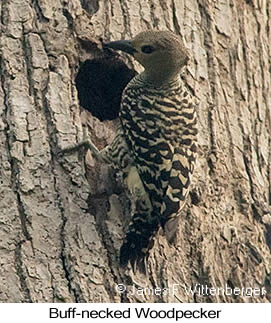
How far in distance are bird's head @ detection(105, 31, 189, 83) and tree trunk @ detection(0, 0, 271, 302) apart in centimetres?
15

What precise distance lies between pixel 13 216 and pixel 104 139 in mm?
1075

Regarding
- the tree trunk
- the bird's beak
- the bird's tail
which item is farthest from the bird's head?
the bird's tail

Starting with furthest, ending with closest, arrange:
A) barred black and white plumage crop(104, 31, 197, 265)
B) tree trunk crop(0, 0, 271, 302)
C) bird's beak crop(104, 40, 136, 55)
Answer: bird's beak crop(104, 40, 136, 55) → barred black and white plumage crop(104, 31, 197, 265) → tree trunk crop(0, 0, 271, 302)

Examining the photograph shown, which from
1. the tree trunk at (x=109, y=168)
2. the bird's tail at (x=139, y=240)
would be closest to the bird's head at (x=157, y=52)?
the tree trunk at (x=109, y=168)

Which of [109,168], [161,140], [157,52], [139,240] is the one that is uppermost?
[157,52]

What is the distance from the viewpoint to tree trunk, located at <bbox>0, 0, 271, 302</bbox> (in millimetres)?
4711

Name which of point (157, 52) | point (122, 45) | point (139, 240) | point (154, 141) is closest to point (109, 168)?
point (154, 141)

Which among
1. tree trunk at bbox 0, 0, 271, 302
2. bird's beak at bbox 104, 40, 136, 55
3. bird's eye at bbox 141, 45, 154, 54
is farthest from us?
bird's eye at bbox 141, 45, 154, 54

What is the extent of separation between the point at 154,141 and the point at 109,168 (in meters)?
0.34

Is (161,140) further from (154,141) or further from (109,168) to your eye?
(109,168)

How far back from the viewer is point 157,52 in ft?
18.4

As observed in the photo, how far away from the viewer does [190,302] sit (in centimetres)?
496

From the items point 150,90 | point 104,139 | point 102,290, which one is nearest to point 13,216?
point 102,290

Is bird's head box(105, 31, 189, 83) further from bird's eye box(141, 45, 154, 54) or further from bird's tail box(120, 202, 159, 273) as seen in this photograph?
bird's tail box(120, 202, 159, 273)
